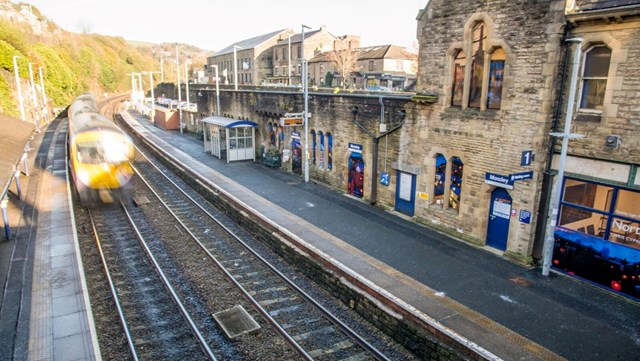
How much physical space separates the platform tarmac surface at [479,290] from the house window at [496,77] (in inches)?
187

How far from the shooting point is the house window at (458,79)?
13.9 meters

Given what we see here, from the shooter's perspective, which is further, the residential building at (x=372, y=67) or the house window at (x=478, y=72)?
the residential building at (x=372, y=67)

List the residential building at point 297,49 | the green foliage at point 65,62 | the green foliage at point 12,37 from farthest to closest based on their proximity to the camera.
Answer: the residential building at point 297,49 → the green foliage at point 12,37 → the green foliage at point 65,62

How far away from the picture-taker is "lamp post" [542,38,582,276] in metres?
10.2

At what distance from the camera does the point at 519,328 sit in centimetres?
889

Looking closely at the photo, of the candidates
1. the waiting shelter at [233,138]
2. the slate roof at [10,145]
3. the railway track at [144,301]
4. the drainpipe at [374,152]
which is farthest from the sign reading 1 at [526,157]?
the waiting shelter at [233,138]

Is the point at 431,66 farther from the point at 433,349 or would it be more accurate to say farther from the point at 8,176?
the point at 8,176

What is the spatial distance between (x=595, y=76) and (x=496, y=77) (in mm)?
2697

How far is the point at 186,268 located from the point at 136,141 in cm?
3025

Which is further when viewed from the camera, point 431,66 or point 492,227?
point 431,66

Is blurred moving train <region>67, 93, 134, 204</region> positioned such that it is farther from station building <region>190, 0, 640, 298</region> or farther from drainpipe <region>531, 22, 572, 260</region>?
drainpipe <region>531, 22, 572, 260</region>

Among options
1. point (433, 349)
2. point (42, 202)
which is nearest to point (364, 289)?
point (433, 349)

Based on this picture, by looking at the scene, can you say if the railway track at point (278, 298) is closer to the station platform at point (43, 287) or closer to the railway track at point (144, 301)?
the railway track at point (144, 301)

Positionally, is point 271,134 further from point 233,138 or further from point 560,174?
point 560,174
